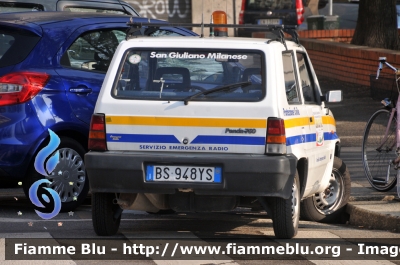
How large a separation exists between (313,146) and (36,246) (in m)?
2.37

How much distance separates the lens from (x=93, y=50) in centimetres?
916

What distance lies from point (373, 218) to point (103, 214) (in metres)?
2.54

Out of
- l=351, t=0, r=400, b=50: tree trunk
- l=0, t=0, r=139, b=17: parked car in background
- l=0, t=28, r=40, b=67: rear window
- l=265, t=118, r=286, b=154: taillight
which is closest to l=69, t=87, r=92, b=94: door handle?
l=0, t=28, r=40, b=67: rear window

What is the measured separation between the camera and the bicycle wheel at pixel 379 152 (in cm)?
966

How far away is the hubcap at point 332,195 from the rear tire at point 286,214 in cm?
152

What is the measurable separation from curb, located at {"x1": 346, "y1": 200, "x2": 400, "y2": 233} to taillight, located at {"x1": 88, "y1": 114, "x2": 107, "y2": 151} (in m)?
2.65

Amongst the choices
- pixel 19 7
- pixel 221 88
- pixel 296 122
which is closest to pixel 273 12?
pixel 19 7

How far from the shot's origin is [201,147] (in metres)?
7.00

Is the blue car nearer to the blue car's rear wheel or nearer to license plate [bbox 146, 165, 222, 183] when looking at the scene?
the blue car's rear wheel

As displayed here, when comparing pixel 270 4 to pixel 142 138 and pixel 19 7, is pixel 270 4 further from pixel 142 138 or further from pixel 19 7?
pixel 142 138

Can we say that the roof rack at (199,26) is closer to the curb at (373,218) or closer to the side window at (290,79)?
the side window at (290,79)

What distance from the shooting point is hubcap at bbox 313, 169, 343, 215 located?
8.85m

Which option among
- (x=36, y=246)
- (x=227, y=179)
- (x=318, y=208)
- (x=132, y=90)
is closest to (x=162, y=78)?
(x=132, y=90)

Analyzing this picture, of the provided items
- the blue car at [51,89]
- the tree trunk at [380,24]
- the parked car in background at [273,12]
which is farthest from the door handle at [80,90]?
the parked car in background at [273,12]
